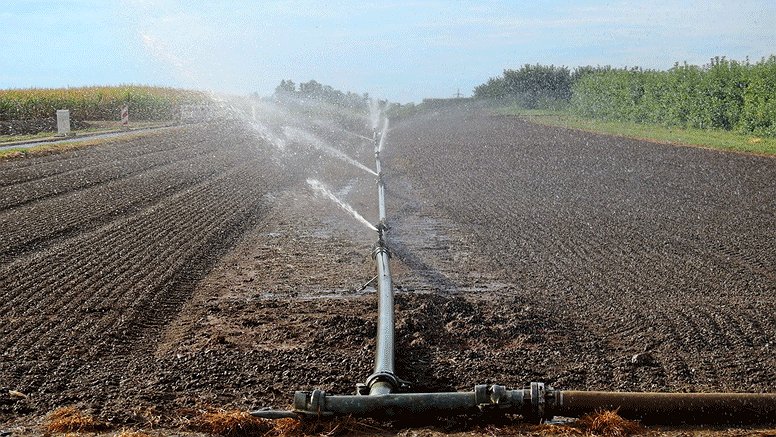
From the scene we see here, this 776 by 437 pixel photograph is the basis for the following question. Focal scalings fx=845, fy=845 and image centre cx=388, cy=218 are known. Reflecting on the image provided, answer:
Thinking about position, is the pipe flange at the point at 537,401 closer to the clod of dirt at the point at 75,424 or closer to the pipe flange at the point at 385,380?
the pipe flange at the point at 385,380

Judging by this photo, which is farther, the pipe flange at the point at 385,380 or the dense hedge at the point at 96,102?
the dense hedge at the point at 96,102

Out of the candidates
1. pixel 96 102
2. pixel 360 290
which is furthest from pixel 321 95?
pixel 360 290

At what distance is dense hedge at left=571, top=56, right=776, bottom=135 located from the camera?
98.9 ft

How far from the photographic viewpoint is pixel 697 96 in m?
36.0

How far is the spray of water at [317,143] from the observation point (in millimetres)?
23497

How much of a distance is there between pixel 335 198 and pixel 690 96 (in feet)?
85.3

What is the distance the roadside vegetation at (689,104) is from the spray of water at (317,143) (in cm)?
1121

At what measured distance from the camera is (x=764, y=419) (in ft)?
14.6

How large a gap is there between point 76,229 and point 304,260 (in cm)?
361

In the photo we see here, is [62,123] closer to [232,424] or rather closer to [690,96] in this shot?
[690,96]

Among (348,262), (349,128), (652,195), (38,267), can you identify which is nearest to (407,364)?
(348,262)

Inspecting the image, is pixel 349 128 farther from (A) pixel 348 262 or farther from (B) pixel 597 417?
(B) pixel 597 417

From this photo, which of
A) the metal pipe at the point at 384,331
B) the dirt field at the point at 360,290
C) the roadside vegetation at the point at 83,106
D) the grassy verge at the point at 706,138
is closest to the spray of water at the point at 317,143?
the dirt field at the point at 360,290

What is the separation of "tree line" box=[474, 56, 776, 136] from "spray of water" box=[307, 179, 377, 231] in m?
18.2
